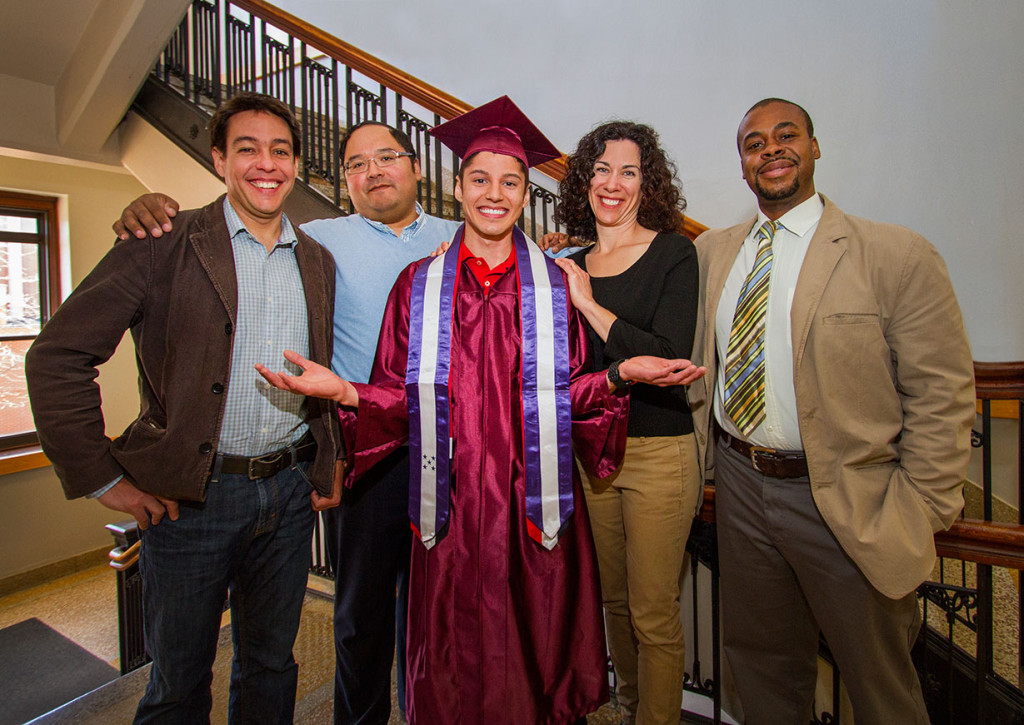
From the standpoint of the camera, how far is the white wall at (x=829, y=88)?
2.83m

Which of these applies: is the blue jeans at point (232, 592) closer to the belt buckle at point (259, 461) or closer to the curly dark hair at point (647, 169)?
the belt buckle at point (259, 461)

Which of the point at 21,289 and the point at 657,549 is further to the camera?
the point at 21,289

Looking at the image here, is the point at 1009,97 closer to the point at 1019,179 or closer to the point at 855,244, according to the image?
the point at 1019,179

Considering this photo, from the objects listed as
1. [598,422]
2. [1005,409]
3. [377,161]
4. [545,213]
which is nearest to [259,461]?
[598,422]

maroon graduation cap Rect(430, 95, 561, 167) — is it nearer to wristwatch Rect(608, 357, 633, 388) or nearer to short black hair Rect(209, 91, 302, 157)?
short black hair Rect(209, 91, 302, 157)

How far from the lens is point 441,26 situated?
519 centimetres

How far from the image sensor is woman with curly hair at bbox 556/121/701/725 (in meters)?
1.52

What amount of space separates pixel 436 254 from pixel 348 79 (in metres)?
2.06

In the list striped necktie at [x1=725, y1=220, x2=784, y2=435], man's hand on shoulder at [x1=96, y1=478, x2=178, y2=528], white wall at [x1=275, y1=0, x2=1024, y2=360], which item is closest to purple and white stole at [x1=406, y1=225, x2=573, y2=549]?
striped necktie at [x1=725, y1=220, x2=784, y2=435]

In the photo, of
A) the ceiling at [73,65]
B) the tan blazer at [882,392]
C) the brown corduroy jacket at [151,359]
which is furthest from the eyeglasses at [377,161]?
the ceiling at [73,65]

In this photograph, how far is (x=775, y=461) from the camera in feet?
4.71

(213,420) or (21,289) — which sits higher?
(21,289)

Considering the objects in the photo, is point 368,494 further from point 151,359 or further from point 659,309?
point 659,309

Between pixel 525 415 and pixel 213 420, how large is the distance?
29.8 inches
